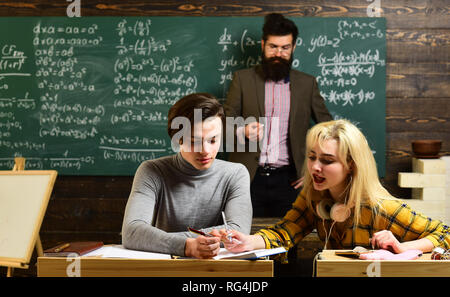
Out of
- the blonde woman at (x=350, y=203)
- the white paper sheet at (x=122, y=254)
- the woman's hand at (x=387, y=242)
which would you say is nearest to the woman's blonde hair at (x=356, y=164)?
the blonde woman at (x=350, y=203)

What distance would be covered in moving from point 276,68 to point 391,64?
90 centimetres

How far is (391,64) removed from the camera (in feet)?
11.1

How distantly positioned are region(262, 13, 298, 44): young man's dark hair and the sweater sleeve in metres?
1.73

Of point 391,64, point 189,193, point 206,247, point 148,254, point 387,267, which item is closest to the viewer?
point 387,267

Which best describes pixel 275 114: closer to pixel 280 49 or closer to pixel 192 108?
pixel 280 49

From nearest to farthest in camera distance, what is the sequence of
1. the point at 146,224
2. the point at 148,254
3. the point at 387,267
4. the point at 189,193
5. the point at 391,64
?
the point at 387,267, the point at 148,254, the point at 146,224, the point at 189,193, the point at 391,64

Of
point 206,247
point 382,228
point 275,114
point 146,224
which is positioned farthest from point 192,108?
point 275,114

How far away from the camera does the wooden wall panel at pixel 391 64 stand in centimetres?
337

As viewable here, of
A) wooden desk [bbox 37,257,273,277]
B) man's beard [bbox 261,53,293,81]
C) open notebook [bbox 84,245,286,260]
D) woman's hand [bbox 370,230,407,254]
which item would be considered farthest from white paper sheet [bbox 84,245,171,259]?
man's beard [bbox 261,53,293,81]

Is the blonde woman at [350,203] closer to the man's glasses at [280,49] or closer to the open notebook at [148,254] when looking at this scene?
the open notebook at [148,254]

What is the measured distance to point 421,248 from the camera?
1452mm

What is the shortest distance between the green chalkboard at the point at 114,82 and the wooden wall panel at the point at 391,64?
0.09 meters

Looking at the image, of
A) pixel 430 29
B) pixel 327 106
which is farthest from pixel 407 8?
pixel 327 106

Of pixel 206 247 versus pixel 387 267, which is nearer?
pixel 387 267
